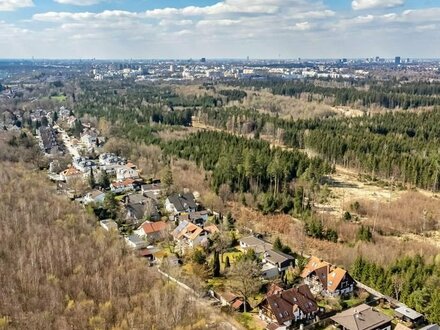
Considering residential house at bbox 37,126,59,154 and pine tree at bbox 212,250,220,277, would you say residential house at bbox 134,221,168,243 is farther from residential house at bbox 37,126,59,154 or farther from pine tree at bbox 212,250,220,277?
residential house at bbox 37,126,59,154

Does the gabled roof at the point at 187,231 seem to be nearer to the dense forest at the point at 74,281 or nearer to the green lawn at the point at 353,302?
the dense forest at the point at 74,281

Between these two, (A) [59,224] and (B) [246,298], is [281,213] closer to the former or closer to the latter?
(B) [246,298]

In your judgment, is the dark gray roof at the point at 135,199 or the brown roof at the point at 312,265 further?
the dark gray roof at the point at 135,199

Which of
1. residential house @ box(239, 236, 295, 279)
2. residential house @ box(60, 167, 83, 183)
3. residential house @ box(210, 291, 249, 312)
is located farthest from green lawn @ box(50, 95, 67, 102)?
residential house @ box(210, 291, 249, 312)

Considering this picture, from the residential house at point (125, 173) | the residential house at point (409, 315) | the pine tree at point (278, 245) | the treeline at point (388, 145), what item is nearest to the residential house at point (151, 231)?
the pine tree at point (278, 245)

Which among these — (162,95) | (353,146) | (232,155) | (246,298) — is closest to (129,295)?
(246,298)

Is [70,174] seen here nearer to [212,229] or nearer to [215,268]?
[212,229]
